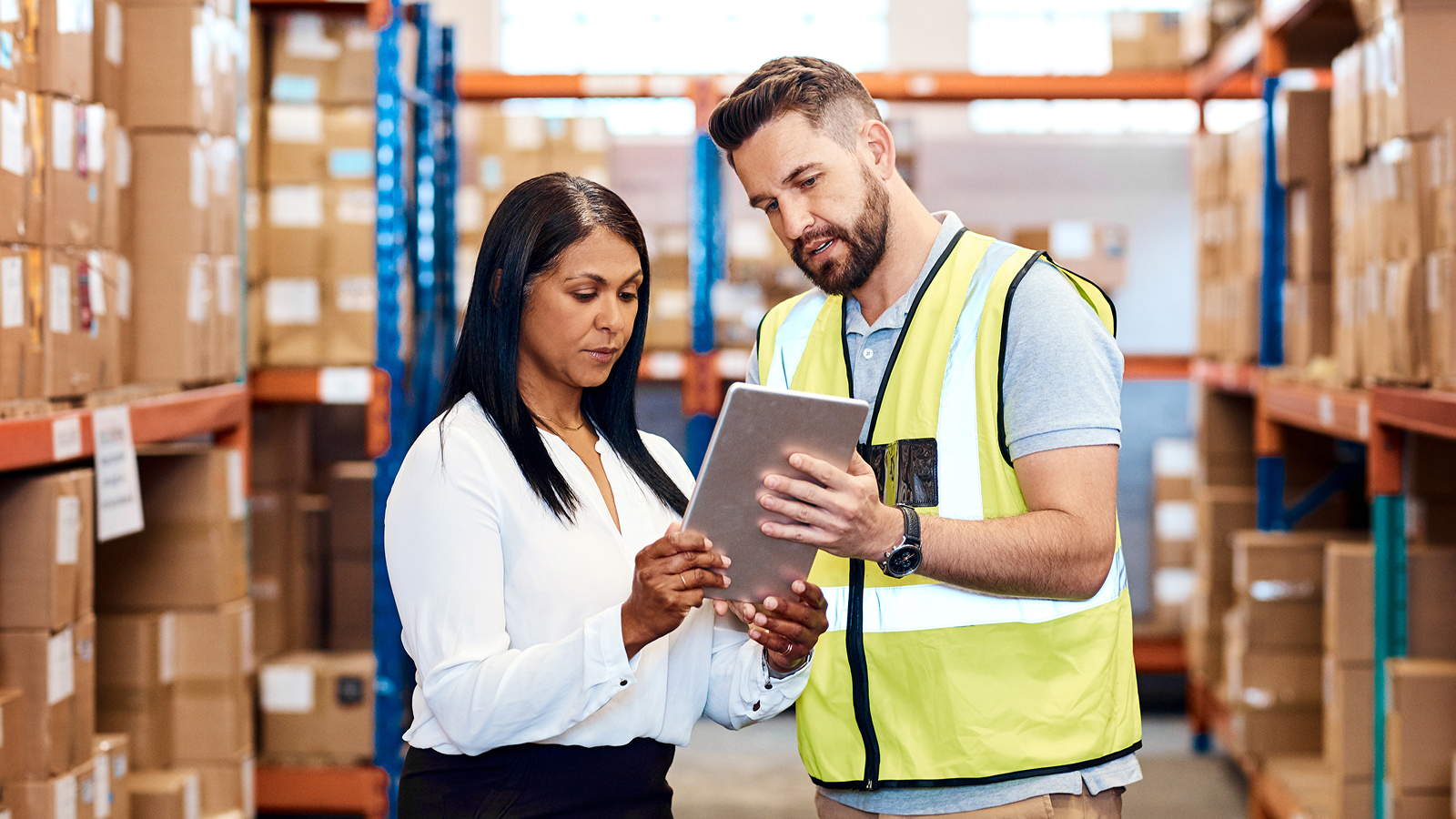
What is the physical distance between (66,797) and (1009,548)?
195 centimetres

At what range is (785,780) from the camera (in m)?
4.74

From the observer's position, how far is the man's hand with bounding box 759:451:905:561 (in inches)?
55.1

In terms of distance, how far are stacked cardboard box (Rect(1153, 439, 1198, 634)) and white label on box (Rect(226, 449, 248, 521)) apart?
367 cm

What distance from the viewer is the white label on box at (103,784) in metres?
2.55

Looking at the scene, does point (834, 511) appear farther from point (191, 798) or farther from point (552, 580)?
point (191, 798)

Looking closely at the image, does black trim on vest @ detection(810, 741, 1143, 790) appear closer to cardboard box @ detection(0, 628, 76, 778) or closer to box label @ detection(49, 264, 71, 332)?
cardboard box @ detection(0, 628, 76, 778)

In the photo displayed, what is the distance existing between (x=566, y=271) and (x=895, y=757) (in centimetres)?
76

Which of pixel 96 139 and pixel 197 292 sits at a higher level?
pixel 96 139

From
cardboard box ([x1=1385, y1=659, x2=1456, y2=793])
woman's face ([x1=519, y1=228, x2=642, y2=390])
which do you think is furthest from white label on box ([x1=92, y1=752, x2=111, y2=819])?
cardboard box ([x1=1385, y1=659, x2=1456, y2=793])

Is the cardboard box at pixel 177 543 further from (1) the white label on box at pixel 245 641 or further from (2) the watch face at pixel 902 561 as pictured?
(2) the watch face at pixel 902 561

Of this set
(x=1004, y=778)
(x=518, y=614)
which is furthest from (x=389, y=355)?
(x=1004, y=778)

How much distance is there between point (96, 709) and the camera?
10.5 ft

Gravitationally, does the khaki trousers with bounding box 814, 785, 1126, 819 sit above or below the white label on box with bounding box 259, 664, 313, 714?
above

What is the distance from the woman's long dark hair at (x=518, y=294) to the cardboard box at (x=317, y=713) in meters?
2.67
